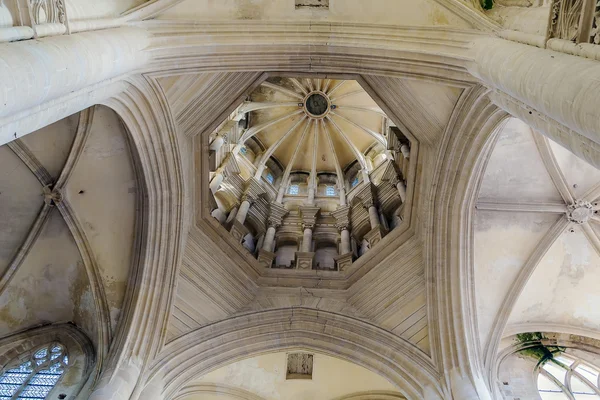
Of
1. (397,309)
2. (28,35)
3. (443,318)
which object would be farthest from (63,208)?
(443,318)

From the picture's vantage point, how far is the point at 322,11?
759cm

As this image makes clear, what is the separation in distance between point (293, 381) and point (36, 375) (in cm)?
479

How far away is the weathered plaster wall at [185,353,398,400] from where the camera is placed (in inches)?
376

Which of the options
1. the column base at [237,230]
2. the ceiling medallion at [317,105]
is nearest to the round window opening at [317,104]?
the ceiling medallion at [317,105]

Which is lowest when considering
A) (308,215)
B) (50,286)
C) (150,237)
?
(50,286)

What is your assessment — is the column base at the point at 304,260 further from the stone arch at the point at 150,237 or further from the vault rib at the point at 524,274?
the vault rib at the point at 524,274

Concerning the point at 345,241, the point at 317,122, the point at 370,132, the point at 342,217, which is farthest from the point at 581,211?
the point at 317,122

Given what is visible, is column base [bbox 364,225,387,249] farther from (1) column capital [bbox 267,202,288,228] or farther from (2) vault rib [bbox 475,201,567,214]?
(1) column capital [bbox 267,202,288,228]

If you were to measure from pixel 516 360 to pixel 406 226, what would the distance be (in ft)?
11.6

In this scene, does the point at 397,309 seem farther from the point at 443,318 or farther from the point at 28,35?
the point at 28,35

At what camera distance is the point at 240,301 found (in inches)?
385

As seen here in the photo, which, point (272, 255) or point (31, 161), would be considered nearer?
point (31, 161)

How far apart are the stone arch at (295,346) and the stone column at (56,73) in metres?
4.73

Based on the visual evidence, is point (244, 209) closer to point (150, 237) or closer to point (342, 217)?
point (342, 217)
